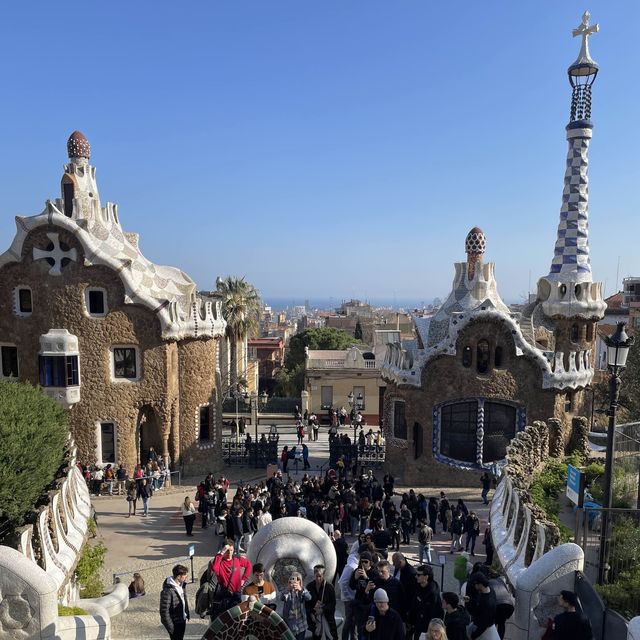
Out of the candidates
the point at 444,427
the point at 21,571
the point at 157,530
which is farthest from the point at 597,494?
the point at 21,571

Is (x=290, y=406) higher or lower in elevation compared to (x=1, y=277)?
lower

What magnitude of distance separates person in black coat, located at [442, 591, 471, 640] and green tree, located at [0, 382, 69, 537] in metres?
7.27

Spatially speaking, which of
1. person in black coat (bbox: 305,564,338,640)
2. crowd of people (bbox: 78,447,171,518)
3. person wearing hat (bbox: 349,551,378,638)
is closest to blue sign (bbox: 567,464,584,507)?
person wearing hat (bbox: 349,551,378,638)

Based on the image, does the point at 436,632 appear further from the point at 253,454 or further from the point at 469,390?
the point at 253,454

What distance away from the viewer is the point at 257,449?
23016 millimetres

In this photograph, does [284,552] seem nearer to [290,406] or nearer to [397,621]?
[397,621]

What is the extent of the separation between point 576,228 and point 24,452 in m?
21.0

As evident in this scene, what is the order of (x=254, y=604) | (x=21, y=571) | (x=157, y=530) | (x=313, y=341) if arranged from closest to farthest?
(x=254, y=604) → (x=21, y=571) → (x=157, y=530) → (x=313, y=341)

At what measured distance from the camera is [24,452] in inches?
417

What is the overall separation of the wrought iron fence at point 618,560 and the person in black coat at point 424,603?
3.05 meters

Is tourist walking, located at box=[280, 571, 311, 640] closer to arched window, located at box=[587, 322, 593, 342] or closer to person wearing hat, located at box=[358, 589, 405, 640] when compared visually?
person wearing hat, located at box=[358, 589, 405, 640]

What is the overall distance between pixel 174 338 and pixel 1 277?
6.38 m

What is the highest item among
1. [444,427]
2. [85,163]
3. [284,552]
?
[85,163]

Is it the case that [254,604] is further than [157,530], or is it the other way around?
[157,530]
